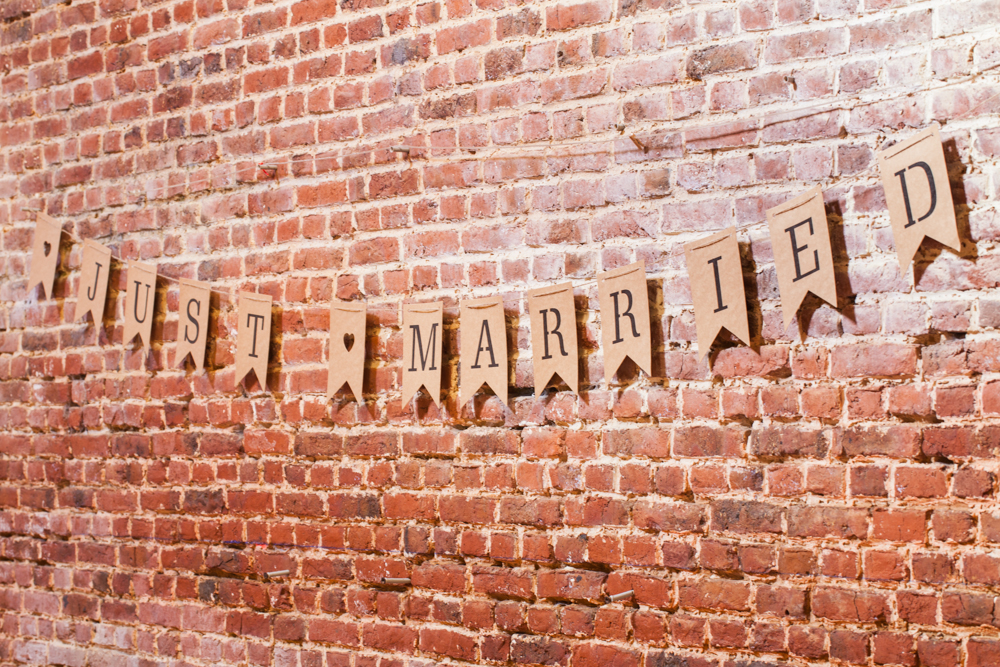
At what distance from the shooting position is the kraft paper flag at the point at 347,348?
1905 millimetres

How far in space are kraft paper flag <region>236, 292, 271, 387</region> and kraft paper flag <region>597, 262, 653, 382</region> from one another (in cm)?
88

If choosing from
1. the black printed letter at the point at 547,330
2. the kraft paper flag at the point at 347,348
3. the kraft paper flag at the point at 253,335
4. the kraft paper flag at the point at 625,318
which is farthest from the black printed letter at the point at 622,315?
the kraft paper flag at the point at 253,335

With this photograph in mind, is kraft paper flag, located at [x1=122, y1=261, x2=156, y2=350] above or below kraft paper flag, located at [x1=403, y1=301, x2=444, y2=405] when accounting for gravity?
above

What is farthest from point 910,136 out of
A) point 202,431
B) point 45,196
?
point 45,196

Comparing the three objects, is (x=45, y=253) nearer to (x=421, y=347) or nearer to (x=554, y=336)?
(x=421, y=347)

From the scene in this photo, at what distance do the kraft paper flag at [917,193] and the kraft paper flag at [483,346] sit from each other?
32.1 inches

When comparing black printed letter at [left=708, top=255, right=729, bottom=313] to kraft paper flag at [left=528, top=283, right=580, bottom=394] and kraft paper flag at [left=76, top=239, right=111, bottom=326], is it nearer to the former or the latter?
kraft paper flag at [left=528, top=283, right=580, bottom=394]

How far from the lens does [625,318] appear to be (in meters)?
1.66

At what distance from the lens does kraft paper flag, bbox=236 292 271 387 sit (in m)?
2.00

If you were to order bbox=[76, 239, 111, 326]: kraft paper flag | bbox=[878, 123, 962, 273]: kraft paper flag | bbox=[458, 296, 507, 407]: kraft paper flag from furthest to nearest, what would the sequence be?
bbox=[76, 239, 111, 326]: kraft paper flag, bbox=[458, 296, 507, 407]: kraft paper flag, bbox=[878, 123, 962, 273]: kraft paper flag

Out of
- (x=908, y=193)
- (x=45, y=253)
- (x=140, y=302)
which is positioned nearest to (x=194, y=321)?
(x=140, y=302)

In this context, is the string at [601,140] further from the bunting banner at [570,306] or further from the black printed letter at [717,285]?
the black printed letter at [717,285]

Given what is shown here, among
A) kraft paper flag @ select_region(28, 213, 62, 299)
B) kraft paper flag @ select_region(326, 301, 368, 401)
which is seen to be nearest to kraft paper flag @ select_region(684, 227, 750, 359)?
kraft paper flag @ select_region(326, 301, 368, 401)

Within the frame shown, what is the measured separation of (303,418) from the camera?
6.57 feet
